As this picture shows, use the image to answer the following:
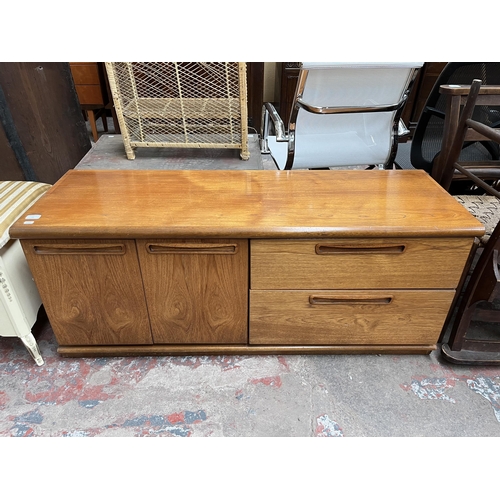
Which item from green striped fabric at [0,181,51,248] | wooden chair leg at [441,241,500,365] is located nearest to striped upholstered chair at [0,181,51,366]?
green striped fabric at [0,181,51,248]

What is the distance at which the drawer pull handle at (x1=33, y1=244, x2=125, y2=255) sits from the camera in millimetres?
973

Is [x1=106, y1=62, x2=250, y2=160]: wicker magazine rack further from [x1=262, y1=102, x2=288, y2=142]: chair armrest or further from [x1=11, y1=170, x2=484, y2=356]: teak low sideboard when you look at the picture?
[x1=11, y1=170, x2=484, y2=356]: teak low sideboard

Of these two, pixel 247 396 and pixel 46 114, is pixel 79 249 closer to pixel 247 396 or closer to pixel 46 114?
pixel 247 396

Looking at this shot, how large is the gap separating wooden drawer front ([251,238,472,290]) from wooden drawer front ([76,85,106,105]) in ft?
8.39

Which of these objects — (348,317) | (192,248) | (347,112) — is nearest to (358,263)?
(348,317)

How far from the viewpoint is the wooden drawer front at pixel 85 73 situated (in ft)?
8.71

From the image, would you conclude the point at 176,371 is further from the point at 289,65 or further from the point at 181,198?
the point at 289,65

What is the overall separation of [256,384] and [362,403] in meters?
0.35

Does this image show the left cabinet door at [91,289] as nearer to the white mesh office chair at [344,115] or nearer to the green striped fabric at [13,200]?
the green striped fabric at [13,200]

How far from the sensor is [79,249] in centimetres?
98

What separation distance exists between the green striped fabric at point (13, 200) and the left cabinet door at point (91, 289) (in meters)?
0.12

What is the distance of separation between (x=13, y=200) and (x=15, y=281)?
28cm

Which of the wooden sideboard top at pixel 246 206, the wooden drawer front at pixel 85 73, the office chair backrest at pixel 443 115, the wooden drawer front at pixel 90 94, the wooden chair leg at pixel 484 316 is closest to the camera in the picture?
the wooden sideboard top at pixel 246 206

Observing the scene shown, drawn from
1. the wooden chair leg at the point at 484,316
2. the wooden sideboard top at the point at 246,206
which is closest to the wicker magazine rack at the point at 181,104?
the wooden sideboard top at the point at 246,206
